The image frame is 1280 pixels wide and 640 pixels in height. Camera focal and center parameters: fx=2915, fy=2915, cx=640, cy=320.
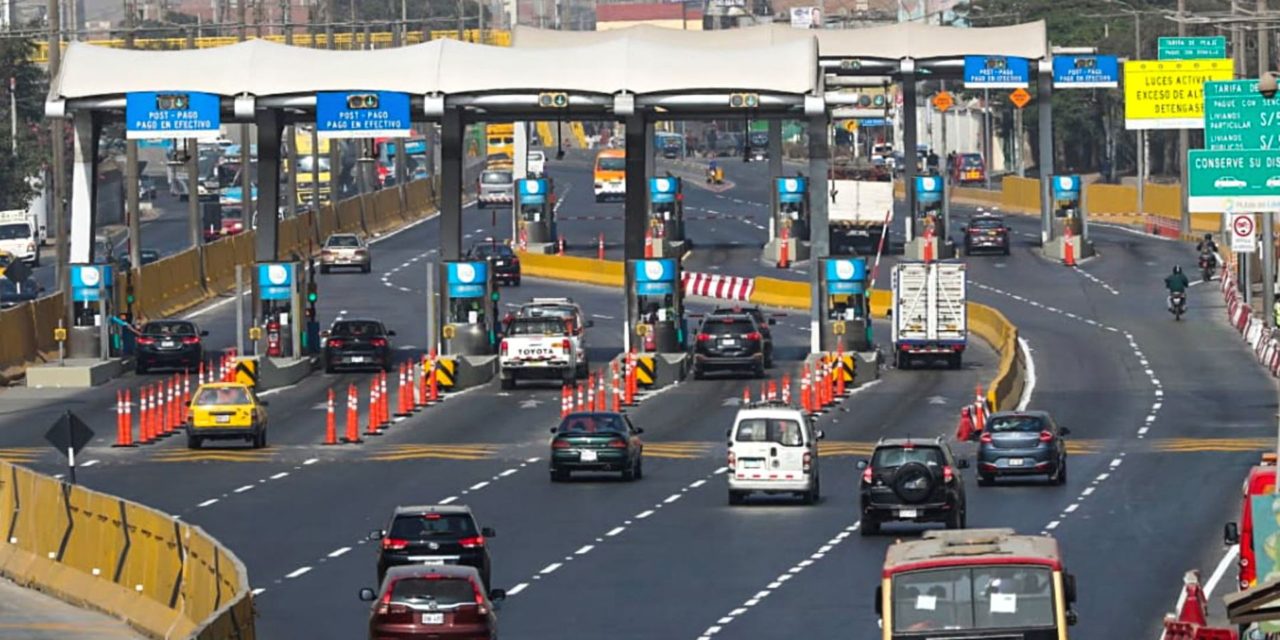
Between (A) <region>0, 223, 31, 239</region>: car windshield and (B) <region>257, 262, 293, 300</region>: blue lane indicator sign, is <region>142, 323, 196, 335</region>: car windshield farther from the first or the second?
(A) <region>0, 223, 31, 239</region>: car windshield

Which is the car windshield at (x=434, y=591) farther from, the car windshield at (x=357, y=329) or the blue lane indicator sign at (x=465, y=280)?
the car windshield at (x=357, y=329)

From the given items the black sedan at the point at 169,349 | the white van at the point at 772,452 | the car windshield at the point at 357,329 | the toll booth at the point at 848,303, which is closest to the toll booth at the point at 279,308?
the car windshield at the point at 357,329

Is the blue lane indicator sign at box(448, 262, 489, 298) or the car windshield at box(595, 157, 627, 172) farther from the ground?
the car windshield at box(595, 157, 627, 172)

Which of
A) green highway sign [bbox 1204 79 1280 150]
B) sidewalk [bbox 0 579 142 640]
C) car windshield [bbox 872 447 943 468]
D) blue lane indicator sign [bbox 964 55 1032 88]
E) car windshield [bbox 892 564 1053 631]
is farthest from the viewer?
blue lane indicator sign [bbox 964 55 1032 88]

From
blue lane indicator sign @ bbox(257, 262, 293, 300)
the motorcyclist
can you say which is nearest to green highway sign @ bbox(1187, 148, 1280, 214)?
blue lane indicator sign @ bbox(257, 262, 293, 300)

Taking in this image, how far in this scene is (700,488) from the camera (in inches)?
1987

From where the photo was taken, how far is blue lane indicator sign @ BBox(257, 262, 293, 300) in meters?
73.8

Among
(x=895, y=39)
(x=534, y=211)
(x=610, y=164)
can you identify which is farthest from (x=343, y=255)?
(x=610, y=164)

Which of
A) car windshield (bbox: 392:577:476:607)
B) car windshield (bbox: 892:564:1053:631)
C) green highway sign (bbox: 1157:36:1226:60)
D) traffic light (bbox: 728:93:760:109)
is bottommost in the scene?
car windshield (bbox: 392:577:476:607)

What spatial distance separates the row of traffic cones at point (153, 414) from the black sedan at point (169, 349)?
4256mm

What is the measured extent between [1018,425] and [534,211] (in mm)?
63227

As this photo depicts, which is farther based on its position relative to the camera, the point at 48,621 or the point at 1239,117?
the point at 1239,117

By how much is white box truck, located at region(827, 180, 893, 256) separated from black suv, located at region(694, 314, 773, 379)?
34.5 m

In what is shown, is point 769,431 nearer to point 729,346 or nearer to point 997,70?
point 729,346
